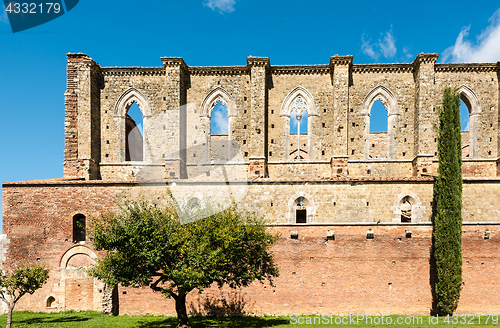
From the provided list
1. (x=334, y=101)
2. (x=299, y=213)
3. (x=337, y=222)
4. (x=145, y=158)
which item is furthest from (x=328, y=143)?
(x=145, y=158)

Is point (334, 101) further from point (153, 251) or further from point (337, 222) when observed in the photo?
point (153, 251)

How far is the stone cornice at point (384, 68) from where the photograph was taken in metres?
21.8

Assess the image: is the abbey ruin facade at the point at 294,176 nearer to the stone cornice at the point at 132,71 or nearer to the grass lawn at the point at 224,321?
the stone cornice at the point at 132,71

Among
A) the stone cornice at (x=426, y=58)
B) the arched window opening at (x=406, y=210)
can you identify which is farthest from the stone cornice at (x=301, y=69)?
the arched window opening at (x=406, y=210)

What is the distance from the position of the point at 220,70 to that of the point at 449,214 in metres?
14.7

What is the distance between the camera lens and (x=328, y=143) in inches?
859

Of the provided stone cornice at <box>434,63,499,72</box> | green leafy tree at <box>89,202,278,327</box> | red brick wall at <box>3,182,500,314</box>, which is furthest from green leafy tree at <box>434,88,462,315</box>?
green leafy tree at <box>89,202,278,327</box>

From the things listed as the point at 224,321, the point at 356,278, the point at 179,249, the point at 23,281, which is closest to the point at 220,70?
the point at 179,249

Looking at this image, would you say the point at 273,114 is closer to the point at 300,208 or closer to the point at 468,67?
the point at 300,208

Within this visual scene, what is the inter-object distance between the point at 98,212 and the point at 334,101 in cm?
1394

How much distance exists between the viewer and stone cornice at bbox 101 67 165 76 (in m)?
22.3

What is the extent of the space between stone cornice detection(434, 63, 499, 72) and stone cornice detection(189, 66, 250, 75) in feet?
37.5

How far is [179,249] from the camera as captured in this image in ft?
37.9

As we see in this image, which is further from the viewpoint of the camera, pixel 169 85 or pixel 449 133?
pixel 169 85
